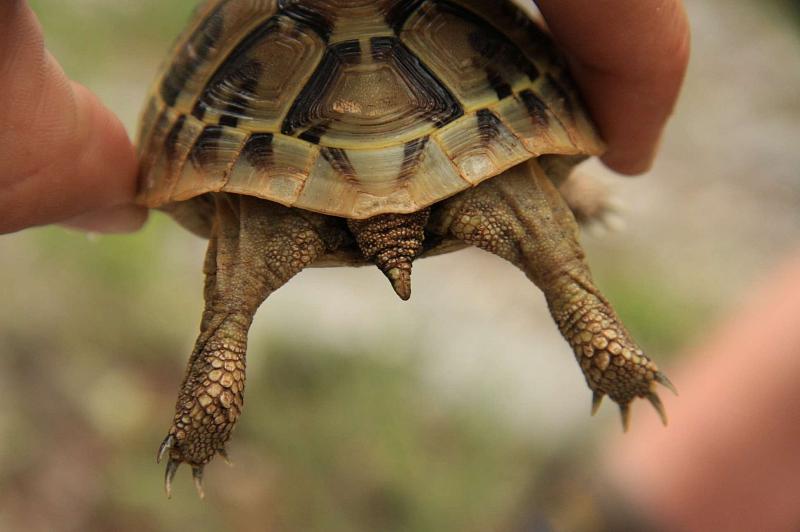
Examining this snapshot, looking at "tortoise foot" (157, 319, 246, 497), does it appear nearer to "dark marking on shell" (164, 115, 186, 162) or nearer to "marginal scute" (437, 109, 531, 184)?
"dark marking on shell" (164, 115, 186, 162)

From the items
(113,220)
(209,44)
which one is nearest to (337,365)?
(113,220)

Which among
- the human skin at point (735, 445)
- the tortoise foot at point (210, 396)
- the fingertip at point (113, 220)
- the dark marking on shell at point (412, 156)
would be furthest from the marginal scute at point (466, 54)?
the human skin at point (735, 445)

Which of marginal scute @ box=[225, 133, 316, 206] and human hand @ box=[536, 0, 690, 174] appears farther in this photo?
human hand @ box=[536, 0, 690, 174]

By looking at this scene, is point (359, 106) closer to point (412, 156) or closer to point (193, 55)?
point (412, 156)

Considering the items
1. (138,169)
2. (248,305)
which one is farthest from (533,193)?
(138,169)

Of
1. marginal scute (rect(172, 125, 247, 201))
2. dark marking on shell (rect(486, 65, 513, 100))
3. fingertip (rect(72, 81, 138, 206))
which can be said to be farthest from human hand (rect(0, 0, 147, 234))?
dark marking on shell (rect(486, 65, 513, 100))

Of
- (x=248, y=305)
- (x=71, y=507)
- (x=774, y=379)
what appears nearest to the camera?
(x=248, y=305)

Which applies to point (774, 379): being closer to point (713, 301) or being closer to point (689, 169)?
point (713, 301)
